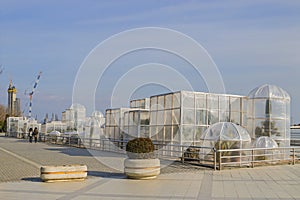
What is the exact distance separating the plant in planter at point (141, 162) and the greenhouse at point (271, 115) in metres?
11.3

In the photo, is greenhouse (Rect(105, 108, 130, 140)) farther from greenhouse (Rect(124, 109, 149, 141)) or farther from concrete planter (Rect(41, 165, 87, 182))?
concrete planter (Rect(41, 165, 87, 182))

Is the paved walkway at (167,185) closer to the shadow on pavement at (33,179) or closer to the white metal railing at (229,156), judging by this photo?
the shadow on pavement at (33,179)

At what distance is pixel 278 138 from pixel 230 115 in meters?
3.19

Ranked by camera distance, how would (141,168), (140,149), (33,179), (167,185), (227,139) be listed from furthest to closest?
(227,139) < (140,149) < (33,179) < (141,168) < (167,185)

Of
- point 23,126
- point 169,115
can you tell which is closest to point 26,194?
point 169,115

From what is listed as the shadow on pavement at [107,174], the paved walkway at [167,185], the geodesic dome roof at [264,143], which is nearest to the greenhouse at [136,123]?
the geodesic dome roof at [264,143]

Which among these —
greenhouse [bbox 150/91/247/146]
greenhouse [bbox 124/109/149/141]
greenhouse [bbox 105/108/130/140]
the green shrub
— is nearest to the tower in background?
greenhouse [bbox 105/108/130/140]

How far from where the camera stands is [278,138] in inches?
888

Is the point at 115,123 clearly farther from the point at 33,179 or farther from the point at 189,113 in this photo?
the point at 33,179

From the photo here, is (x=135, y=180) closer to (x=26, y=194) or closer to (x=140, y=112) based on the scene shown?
(x=26, y=194)

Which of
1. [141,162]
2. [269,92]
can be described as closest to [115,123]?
[269,92]

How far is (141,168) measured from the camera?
12.9 metres

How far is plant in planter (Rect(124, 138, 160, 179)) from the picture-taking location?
12922mm

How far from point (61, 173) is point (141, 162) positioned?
98.6 inches
